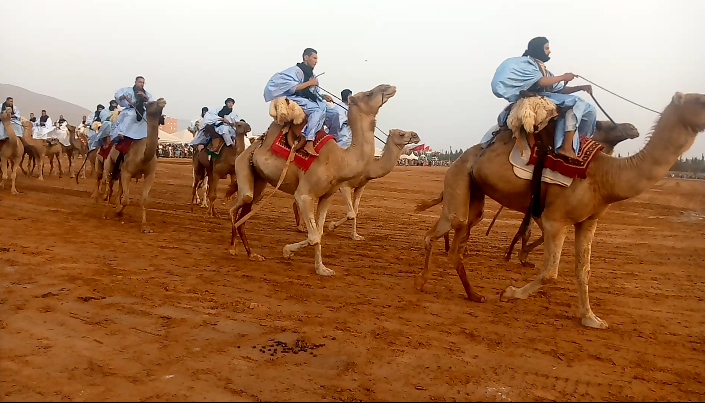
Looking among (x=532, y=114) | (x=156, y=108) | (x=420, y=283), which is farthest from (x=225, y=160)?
(x=532, y=114)

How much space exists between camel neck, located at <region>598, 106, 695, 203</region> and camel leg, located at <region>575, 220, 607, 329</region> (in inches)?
16.9

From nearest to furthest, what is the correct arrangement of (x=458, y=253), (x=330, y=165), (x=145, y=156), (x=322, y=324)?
(x=322, y=324), (x=458, y=253), (x=330, y=165), (x=145, y=156)

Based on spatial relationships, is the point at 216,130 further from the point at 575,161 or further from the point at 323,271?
the point at 575,161

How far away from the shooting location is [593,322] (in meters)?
5.88

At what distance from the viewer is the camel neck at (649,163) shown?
5508 millimetres

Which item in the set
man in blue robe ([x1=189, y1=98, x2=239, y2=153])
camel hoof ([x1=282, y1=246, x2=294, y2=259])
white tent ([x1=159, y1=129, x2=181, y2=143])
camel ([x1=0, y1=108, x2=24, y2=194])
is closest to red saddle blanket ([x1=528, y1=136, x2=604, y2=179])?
camel hoof ([x1=282, y1=246, x2=294, y2=259])

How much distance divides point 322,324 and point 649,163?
144 inches

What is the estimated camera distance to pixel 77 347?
180 inches

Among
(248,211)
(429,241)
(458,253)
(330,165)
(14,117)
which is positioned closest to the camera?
(458,253)

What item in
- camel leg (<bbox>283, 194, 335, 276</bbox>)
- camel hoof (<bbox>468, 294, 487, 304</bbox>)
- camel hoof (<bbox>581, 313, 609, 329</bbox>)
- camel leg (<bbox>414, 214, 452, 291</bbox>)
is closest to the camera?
camel hoof (<bbox>581, 313, 609, 329</bbox>)

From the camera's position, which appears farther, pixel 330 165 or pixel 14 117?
pixel 14 117

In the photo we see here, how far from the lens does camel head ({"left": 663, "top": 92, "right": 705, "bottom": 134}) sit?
5324 millimetres

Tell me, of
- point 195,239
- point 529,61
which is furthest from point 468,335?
point 195,239

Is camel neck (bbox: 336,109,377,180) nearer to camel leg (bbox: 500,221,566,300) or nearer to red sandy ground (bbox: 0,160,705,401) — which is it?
red sandy ground (bbox: 0,160,705,401)
